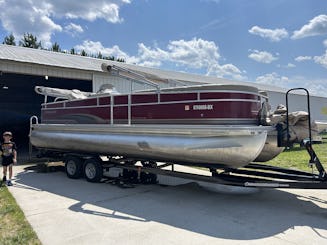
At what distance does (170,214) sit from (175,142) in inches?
53.4

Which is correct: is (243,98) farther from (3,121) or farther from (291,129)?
(3,121)

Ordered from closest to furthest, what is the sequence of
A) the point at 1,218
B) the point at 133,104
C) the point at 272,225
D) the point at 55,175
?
the point at 272,225 < the point at 1,218 < the point at 133,104 < the point at 55,175

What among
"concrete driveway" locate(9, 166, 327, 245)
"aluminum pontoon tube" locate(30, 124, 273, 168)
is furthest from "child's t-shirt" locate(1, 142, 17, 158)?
"aluminum pontoon tube" locate(30, 124, 273, 168)

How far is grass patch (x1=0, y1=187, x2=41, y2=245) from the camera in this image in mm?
3979

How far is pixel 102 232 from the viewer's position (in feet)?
14.0

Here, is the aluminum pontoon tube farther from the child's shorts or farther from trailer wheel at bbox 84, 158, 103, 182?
the child's shorts

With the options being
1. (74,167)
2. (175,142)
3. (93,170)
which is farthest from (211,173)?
(74,167)

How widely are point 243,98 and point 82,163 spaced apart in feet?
15.0

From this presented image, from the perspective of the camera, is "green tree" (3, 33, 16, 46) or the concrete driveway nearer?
the concrete driveway

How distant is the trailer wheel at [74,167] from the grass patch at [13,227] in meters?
2.25

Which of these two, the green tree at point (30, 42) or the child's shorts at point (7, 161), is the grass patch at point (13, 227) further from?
the green tree at point (30, 42)

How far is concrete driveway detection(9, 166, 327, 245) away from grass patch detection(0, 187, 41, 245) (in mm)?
106

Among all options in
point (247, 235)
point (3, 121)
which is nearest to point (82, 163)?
point (247, 235)

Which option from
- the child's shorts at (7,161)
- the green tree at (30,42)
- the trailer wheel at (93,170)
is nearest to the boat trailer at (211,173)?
the trailer wheel at (93,170)
